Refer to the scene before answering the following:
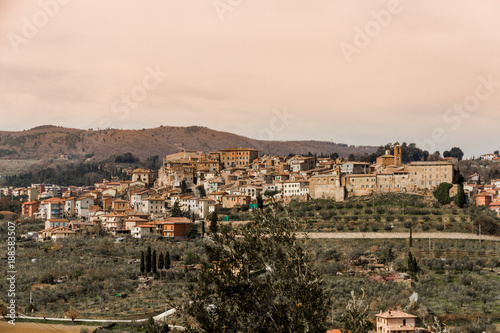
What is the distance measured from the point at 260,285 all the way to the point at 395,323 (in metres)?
14.8

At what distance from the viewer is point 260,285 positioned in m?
10.0

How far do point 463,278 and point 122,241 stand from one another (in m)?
23.5

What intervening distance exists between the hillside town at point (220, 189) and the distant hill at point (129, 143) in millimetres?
55761

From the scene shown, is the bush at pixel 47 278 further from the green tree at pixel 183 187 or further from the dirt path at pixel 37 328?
the green tree at pixel 183 187

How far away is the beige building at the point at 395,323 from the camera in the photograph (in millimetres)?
23078

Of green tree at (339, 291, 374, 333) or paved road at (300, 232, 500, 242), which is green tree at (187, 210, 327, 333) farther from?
paved road at (300, 232, 500, 242)

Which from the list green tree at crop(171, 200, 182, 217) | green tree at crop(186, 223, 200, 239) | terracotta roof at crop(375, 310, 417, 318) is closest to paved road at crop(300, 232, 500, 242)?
green tree at crop(186, 223, 200, 239)

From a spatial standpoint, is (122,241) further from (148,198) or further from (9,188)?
(9,188)

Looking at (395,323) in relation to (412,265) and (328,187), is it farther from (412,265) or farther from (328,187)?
(328,187)

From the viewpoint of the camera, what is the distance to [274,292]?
9.92 m

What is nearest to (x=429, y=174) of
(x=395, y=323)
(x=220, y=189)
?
(x=220, y=189)

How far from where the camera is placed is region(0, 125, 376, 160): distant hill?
129500mm

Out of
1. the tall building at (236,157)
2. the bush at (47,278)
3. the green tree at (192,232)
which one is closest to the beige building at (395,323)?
the bush at (47,278)

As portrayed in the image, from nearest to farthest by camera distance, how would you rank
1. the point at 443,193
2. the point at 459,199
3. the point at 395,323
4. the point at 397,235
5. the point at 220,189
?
the point at 395,323, the point at 397,235, the point at 459,199, the point at 443,193, the point at 220,189
